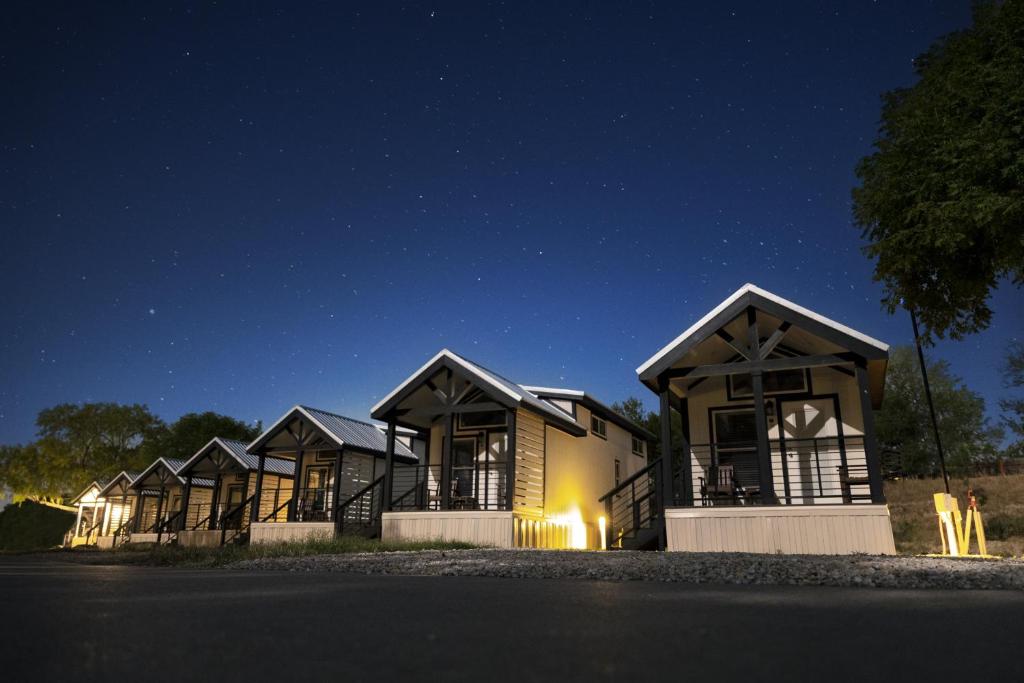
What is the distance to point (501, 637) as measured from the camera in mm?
2254

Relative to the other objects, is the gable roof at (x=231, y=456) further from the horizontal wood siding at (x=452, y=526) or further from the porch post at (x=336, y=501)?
the horizontal wood siding at (x=452, y=526)

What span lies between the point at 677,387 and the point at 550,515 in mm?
5834

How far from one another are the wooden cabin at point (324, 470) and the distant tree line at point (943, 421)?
1407 cm

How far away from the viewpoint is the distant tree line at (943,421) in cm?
3234

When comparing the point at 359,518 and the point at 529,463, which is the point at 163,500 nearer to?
the point at 359,518

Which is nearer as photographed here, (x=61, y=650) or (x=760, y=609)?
(x=61, y=650)

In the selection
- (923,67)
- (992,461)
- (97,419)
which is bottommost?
(992,461)

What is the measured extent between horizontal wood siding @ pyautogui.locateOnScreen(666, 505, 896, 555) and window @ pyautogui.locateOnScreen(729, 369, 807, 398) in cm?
382

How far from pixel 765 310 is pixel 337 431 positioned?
51.9ft

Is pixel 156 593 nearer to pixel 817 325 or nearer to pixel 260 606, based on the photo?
pixel 260 606

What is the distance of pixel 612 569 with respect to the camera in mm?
6191

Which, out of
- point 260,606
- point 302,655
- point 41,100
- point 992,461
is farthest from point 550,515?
point 992,461

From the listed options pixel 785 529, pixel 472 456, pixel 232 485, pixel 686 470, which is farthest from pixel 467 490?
pixel 232 485

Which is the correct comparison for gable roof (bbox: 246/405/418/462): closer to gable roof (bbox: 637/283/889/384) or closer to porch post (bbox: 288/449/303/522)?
porch post (bbox: 288/449/303/522)
